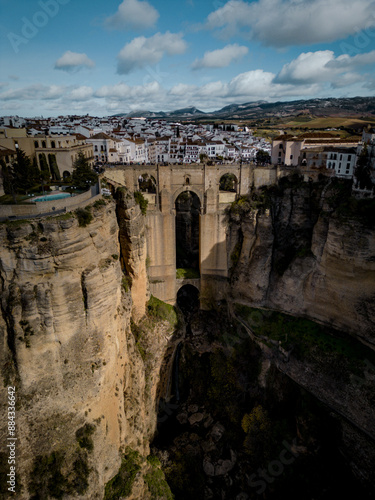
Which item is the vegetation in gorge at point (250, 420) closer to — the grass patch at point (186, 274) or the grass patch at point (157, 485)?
the grass patch at point (157, 485)

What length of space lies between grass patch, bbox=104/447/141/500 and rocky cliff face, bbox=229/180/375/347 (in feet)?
44.8

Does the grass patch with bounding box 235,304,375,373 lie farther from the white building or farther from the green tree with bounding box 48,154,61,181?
the green tree with bounding box 48,154,61,181

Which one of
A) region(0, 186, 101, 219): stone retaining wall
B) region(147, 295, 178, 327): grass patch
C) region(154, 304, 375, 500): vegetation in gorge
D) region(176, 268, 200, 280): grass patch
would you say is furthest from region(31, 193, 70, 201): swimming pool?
region(154, 304, 375, 500): vegetation in gorge

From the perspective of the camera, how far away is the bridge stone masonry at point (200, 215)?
81.0ft

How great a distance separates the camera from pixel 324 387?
63.7 feet

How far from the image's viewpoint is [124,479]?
579 inches

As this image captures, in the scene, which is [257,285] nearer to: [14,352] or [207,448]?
[207,448]

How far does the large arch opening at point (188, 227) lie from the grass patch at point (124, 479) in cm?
1676

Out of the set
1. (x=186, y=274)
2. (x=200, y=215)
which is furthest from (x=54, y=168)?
(x=186, y=274)

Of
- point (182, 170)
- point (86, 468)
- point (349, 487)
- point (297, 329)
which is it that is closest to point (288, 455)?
point (349, 487)

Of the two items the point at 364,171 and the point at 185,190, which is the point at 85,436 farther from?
the point at 364,171

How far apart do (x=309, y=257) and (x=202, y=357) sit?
10.5m

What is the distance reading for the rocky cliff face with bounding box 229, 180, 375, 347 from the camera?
64.3 feet

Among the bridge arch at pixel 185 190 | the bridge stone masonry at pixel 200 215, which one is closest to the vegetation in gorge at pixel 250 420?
the bridge stone masonry at pixel 200 215
